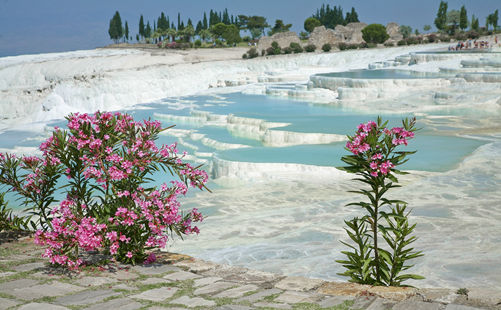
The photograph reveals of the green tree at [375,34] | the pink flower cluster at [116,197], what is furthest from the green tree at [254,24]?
the pink flower cluster at [116,197]

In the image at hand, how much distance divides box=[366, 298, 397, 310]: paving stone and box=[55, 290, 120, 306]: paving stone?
1.74 meters

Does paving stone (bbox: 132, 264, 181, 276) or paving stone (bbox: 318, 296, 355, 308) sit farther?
paving stone (bbox: 132, 264, 181, 276)

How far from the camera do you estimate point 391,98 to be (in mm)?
20859

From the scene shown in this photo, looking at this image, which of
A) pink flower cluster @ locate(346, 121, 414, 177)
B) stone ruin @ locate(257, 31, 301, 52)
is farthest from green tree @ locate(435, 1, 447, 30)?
pink flower cluster @ locate(346, 121, 414, 177)

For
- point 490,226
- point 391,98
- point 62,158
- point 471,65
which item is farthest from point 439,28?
point 62,158

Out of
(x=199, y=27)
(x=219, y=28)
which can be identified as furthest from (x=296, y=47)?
(x=199, y=27)

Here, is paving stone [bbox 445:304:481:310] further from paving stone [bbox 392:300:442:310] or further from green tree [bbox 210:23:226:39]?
green tree [bbox 210:23:226:39]

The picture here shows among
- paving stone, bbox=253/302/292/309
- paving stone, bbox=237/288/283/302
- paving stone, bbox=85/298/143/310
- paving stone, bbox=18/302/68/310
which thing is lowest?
paving stone, bbox=237/288/283/302

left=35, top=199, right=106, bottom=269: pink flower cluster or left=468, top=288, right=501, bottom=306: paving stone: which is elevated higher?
left=35, top=199, right=106, bottom=269: pink flower cluster

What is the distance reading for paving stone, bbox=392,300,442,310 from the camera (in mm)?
3266

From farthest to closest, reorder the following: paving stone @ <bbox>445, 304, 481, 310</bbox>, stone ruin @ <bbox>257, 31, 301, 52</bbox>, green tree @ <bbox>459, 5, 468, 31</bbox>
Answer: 1. green tree @ <bbox>459, 5, 468, 31</bbox>
2. stone ruin @ <bbox>257, 31, 301, 52</bbox>
3. paving stone @ <bbox>445, 304, 481, 310</bbox>

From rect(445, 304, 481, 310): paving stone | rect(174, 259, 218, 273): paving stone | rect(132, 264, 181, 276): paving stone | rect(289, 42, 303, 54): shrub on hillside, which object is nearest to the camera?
rect(445, 304, 481, 310): paving stone

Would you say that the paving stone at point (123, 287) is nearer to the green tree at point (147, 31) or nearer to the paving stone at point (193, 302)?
the paving stone at point (193, 302)

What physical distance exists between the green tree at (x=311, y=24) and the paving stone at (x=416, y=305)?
78.9 m
